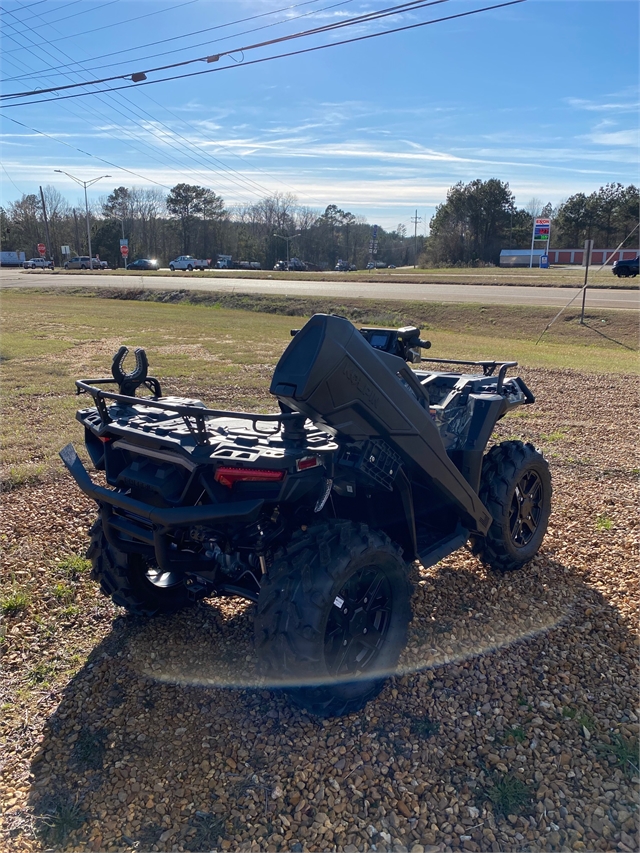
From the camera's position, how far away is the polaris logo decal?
2943mm

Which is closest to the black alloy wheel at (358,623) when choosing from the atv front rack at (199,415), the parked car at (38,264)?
the atv front rack at (199,415)

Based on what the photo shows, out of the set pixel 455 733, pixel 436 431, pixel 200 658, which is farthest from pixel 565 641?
pixel 200 658

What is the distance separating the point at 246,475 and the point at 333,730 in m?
1.36

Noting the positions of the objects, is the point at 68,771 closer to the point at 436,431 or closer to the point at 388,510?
the point at 388,510

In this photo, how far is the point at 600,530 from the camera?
17.6 feet

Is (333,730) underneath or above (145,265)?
underneath

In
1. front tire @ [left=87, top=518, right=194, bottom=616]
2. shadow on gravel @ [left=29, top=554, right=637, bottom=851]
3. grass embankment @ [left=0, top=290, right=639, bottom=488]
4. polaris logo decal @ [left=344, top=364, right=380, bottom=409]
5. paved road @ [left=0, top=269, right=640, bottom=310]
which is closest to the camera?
shadow on gravel @ [left=29, top=554, right=637, bottom=851]

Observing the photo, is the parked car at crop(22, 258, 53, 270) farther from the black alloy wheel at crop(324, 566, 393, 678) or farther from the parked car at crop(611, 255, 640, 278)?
the black alloy wheel at crop(324, 566, 393, 678)

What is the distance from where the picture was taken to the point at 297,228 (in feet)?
267

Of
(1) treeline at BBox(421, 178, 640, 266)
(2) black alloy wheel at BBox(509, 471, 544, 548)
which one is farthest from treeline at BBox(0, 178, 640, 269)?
(2) black alloy wheel at BBox(509, 471, 544, 548)

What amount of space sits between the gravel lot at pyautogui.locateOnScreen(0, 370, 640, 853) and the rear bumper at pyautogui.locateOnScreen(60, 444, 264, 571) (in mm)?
831

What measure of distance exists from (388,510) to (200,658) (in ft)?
4.54

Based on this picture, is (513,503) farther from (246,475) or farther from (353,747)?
(246,475)

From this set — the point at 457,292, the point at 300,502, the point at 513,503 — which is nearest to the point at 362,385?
the point at 300,502
